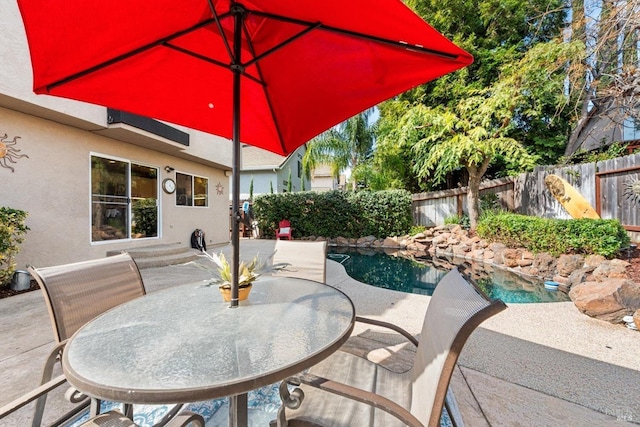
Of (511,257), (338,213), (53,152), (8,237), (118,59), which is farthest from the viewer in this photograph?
(338,213)

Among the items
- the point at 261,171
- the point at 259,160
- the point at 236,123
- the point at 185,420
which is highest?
the point at 259,160

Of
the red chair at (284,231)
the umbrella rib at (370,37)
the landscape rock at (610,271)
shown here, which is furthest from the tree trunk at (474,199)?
the umbrella rib at (370,37)

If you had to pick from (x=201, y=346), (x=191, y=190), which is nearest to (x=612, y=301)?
(x=201, y=346)

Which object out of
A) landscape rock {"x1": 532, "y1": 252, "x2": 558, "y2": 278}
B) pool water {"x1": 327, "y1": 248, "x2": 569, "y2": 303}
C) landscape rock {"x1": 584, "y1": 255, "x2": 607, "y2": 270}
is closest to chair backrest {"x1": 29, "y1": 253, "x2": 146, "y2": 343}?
pool water {"x1": 327, "y1": 248, "x2": 569, "y2": 303}

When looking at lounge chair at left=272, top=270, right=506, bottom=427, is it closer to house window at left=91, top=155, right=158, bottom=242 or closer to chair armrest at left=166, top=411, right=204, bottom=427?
chair armrest at left=166, top=411, right=204, bottom=427

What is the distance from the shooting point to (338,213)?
11141 millimetres

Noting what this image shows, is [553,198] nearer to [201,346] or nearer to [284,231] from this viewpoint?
[284,231]

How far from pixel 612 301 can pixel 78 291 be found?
197 inches

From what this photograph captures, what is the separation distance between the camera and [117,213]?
6543mm

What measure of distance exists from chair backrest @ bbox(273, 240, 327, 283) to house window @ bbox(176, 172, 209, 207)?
676cm

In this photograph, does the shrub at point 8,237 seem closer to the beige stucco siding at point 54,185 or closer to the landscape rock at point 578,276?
the beige stucco siding at point 54,185

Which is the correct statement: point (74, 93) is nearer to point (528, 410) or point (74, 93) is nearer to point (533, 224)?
point (528, 410)

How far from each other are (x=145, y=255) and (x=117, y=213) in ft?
4.16

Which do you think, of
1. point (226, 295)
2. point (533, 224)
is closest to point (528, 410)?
point (226, 295)
